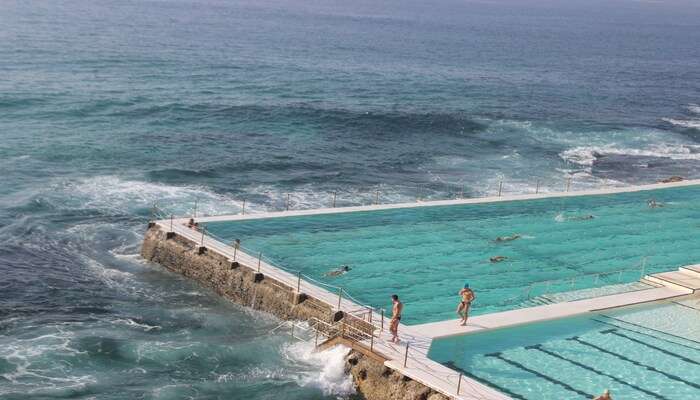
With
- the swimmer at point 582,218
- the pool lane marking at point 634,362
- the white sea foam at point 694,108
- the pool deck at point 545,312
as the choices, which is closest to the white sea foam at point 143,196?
the swimmer at point 582,218

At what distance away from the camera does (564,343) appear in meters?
24.2

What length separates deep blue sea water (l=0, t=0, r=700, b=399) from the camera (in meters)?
Result: 24.9

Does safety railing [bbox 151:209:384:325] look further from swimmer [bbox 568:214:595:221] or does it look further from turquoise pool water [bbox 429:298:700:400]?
swimmer [bbox 568:214:595:221]

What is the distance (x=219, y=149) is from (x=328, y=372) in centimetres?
Result: 3157

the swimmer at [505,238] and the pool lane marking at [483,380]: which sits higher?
the swimmer at [505,238]

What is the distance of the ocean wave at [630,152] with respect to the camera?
56.1 metres

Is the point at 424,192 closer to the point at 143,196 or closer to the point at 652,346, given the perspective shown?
the point at 143,196

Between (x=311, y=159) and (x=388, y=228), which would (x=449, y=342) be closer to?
(x=388, y=228)

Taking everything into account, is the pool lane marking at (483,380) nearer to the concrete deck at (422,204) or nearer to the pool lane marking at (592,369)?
the pool lane marking at (592,369)

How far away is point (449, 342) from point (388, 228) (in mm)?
10116

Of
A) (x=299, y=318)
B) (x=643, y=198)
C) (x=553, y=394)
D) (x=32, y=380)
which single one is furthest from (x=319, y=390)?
(x=643, y=198)

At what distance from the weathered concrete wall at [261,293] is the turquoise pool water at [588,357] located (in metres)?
1.62

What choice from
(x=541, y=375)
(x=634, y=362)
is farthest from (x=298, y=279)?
(x=634, y=362)

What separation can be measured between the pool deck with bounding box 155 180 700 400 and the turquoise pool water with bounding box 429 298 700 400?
1.27 feet
